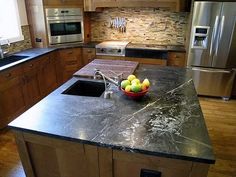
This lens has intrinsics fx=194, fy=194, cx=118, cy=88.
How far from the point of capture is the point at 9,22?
→ 3504 millimetres

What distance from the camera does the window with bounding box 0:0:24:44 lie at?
337 centimetres

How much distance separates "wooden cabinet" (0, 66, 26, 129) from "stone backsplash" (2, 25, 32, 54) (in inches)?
31.7

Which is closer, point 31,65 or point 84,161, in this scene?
point 84,161

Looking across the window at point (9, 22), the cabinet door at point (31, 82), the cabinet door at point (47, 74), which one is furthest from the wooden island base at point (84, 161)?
the window at point (9, 22)

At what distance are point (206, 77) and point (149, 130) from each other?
9.31 feet

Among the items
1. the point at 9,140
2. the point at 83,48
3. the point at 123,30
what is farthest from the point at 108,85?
the point at 123,30

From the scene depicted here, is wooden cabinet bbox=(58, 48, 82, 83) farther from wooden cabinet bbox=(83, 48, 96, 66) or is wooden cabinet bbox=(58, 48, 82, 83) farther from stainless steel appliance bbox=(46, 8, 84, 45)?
stainless steel appliance bbox=(46, 8, 84, 45)

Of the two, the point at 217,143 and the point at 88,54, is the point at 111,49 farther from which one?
the point at 217,143

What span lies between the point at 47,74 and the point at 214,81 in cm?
312

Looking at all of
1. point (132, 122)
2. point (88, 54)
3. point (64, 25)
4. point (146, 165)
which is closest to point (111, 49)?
point (88, 54)

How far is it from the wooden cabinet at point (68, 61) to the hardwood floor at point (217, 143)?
5.43 feet

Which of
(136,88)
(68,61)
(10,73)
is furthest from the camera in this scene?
(68,61)

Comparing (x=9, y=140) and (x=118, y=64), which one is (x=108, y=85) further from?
(x=9, y=140)

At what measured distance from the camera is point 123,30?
434 cm
